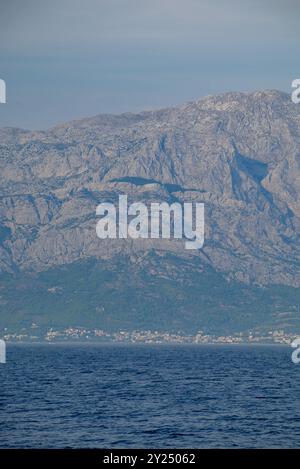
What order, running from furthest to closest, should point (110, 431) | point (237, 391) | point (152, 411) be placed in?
point (237, 391) < point (152, 411) < point (110, 431)

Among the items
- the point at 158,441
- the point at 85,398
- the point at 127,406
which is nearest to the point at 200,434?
the point at 158,441
